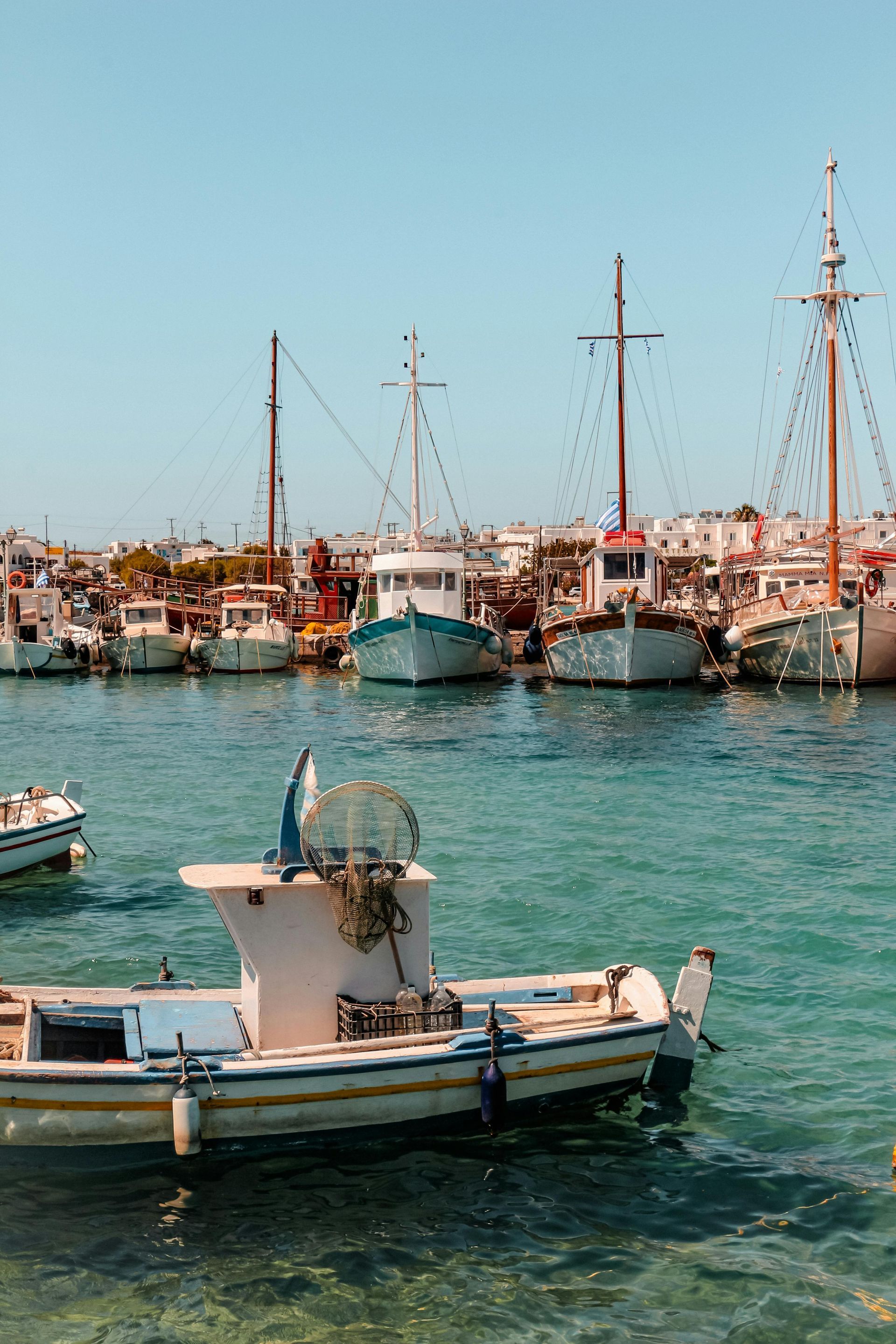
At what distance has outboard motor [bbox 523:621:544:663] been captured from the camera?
51.2 m

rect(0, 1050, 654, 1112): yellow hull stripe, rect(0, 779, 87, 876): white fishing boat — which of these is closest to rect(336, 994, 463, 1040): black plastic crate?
rect(0, 1050, 654, 1112): yellow hull stripe

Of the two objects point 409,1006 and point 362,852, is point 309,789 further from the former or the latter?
point 409,1006

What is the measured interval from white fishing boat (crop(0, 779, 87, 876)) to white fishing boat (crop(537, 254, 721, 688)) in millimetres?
26350

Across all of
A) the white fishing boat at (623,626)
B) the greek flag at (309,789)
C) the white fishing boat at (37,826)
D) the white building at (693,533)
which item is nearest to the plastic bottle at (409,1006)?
the greek flag at (309,789)

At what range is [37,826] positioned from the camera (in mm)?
15188

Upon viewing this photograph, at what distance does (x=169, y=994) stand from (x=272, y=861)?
1448 mm

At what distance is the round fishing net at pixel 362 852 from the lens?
335 inches

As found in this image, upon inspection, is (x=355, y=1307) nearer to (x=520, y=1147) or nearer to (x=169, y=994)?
(x=520, y=1147)

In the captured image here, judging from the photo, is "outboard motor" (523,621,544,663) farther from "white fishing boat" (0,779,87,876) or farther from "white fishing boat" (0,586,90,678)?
"white fishing boat" (0,779,87,876)

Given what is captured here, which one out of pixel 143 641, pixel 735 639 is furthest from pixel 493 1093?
pixel 143 641

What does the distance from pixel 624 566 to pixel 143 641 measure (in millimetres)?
22145

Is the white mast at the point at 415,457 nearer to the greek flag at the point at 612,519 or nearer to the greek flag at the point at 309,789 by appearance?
the greek flag at the point at 612,519

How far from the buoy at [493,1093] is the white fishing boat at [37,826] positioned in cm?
895

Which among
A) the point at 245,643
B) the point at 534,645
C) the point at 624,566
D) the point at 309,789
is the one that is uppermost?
the point at 624,566
